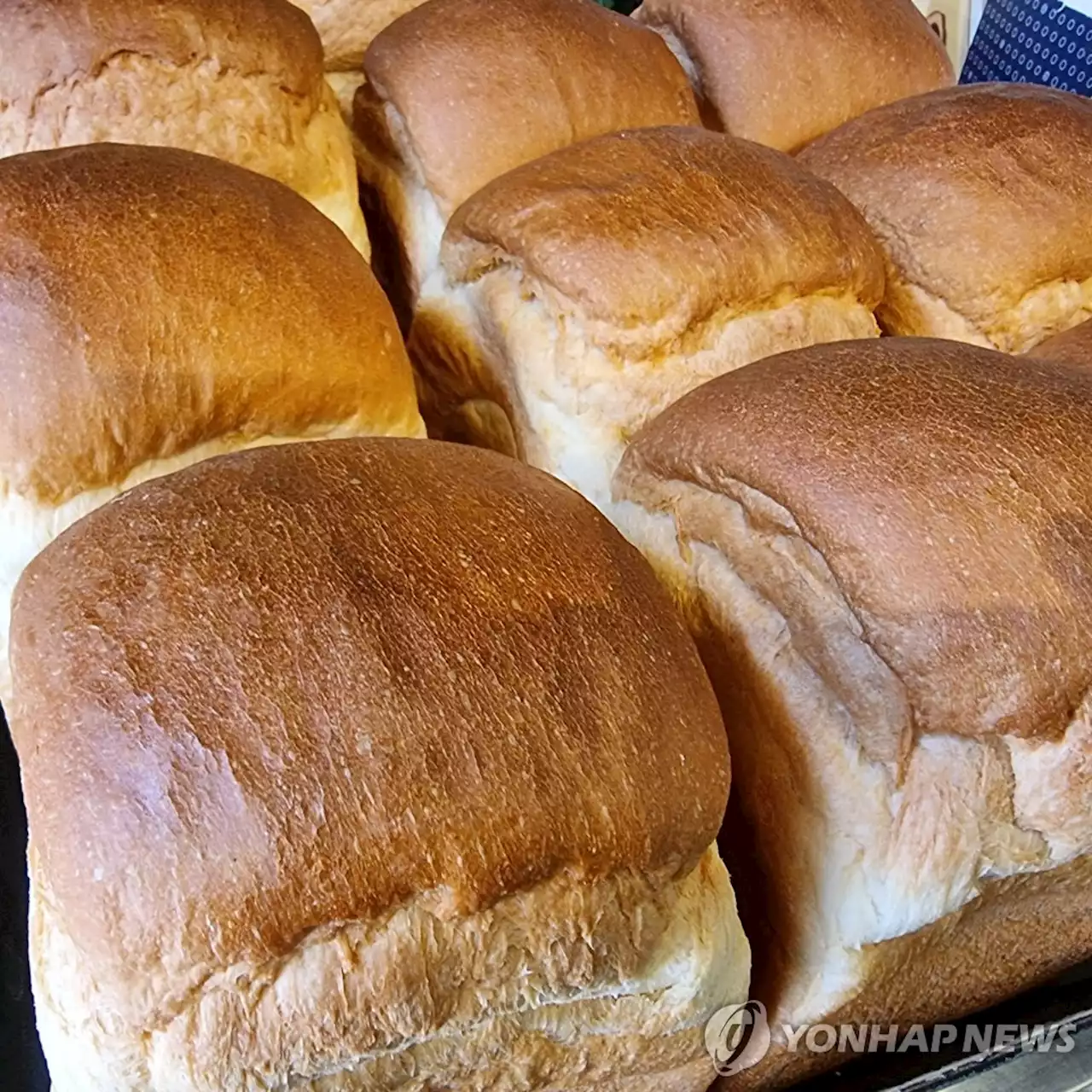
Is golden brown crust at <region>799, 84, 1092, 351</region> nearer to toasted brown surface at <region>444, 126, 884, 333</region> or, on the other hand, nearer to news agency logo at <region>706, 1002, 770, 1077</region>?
toasted brown surface at <region>444, 126, 884, 333</region>

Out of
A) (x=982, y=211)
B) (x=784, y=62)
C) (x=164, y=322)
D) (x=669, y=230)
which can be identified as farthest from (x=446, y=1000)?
(x=784, y=62)

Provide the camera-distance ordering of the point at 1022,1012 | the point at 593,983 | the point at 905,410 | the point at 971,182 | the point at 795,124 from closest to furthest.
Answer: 1. the point at 593,983
2. the point at 905,410
3. the point at 1022,1012
4. the point at 971,182
5. the point at 795,124

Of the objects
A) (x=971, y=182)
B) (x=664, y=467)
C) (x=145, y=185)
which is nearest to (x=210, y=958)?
(x=664, y=467)

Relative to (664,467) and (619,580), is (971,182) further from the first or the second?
(619,580)

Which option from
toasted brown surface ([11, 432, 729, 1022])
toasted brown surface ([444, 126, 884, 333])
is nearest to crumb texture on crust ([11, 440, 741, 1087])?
toasted brown surface ([11, 432, 729, 1022])

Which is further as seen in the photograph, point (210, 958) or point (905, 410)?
point (905, 410)

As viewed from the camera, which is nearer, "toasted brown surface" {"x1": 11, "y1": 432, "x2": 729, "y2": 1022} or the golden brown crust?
"toasted brown surface" {"x1": 11, "y1": 432, "x2": 729, "y2": 1022}

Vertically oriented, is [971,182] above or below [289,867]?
above
